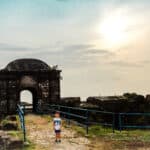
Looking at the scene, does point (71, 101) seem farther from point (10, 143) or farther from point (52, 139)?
point (10, 143)

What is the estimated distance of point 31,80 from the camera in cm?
3306

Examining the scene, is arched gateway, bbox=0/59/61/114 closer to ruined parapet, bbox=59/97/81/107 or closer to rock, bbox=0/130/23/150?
ruined parapet, bbox=59/97/81/107

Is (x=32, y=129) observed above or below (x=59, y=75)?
below

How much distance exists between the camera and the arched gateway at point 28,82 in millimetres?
32531

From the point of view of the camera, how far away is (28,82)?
108ft

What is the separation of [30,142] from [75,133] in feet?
8.93

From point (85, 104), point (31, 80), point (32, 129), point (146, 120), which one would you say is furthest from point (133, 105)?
point (32, 129)

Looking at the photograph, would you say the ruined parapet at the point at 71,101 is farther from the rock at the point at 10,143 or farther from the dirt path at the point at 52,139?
the rock at the point at 10,143

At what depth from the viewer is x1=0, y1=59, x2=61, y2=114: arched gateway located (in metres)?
32.5

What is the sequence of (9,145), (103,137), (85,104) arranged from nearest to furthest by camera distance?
(9,145)
(103,137)
(85,104)

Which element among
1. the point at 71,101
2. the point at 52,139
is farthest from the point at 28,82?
the point at 52,139

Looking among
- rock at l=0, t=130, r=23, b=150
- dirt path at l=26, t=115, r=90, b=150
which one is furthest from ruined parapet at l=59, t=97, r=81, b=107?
rock at l=0, t=130, r=23, b=150

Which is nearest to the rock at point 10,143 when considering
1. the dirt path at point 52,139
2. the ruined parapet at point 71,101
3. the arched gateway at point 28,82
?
the dirt path at point 52,139

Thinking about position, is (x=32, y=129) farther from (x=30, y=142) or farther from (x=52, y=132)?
(x=30, y=142)
